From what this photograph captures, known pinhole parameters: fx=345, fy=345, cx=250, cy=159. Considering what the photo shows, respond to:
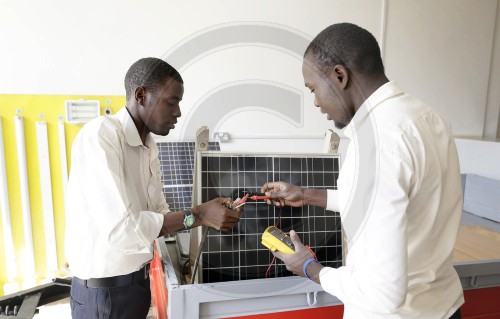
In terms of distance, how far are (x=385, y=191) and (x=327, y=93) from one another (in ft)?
1.03

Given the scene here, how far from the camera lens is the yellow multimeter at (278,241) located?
941 mm

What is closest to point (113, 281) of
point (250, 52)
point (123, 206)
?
point (123, 206)

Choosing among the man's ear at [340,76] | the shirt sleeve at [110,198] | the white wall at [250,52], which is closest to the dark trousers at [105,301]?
the shirt sleeve at [110,198]

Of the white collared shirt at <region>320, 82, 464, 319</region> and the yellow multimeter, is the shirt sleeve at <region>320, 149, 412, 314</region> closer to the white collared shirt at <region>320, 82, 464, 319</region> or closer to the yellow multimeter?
the white collared shirt at <region>320, 82, 464, 319</region>

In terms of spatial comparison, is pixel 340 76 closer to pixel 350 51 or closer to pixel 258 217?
pixel 350 51

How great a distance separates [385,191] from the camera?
0.68 m

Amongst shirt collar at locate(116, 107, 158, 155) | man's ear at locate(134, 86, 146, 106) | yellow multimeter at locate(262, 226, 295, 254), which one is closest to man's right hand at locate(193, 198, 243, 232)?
yellow multimeter at locate(262, 226, 295, 254)

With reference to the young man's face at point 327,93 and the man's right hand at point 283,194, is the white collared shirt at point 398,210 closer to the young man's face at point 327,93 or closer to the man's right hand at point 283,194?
the young man's face at point 327,93

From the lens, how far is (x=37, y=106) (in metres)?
2.33

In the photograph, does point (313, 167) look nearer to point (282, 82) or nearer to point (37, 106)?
point (282, 82)

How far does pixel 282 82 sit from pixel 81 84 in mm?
1483

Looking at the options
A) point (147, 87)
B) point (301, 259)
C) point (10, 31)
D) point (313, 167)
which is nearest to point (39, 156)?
point (10, 31)

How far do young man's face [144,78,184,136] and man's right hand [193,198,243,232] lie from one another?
363 mm

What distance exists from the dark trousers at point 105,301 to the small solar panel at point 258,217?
0.35 metres
